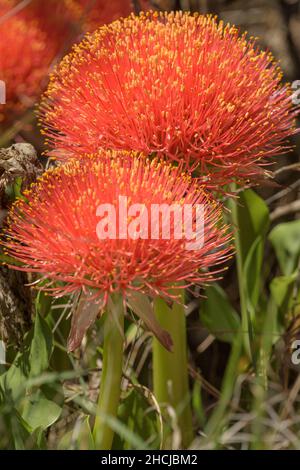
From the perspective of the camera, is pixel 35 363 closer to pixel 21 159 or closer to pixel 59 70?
pixel 21 159

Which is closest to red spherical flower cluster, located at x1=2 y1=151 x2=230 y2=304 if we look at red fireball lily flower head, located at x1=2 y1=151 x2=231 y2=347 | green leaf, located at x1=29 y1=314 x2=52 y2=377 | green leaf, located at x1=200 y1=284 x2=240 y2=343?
red fireball lily flower head, located at x1=2 y1=151 x2=231 y2=347

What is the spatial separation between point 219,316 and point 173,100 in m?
0.40

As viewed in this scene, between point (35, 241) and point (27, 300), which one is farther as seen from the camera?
point (27, 300)

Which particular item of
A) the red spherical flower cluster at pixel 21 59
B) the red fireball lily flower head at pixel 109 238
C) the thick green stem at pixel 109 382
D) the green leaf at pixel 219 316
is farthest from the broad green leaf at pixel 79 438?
the red spherical flower cluster at pixel 21 59

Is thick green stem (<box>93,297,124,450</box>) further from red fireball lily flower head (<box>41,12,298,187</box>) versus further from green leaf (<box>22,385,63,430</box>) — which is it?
red fireball lily flower head (<box>41,12,298,187</box>)

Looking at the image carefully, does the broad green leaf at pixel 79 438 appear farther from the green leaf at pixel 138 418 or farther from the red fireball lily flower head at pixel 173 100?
the red fireball lily flower head at pixel 173 100

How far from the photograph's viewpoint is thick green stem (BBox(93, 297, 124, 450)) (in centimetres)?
77

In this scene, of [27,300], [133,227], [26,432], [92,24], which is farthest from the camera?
[92,24]

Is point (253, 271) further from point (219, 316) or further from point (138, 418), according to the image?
point (138, 418)

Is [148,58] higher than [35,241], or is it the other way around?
[148,58]

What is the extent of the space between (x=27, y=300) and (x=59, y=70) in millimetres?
265

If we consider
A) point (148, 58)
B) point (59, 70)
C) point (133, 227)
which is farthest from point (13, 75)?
point (133, 227)

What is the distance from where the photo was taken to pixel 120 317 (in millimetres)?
756

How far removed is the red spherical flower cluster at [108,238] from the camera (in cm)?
71
